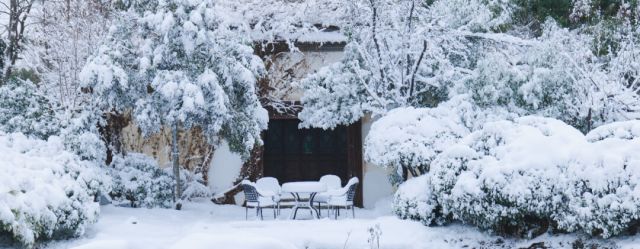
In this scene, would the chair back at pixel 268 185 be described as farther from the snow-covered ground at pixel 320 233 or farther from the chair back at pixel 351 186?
the chair back at pixel 351 186

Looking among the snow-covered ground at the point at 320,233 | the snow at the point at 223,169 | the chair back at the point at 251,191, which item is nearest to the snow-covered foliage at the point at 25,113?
the snow-covered ground at the point at 320,233

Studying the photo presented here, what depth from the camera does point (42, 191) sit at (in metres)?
9.26

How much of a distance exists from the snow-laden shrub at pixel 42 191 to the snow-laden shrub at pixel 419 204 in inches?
170

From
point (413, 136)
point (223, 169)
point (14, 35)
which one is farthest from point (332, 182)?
point (14, 35)

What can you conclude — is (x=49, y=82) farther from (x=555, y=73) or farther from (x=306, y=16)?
(x=555, y=73)

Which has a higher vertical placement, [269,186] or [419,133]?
[419,133]

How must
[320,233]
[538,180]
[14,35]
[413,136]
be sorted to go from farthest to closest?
[14,35] → [413,136] → [320,233] → [538,180]

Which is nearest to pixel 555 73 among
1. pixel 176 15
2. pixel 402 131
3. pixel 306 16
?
pixel 402 131

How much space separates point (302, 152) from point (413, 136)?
18.2 feet

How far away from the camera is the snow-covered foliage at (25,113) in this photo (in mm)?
12219

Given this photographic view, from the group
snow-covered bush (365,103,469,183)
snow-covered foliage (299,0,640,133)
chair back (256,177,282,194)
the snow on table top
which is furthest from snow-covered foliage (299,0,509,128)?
the snow on table top

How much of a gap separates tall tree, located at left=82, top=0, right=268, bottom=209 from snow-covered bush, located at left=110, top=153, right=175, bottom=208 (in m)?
0.72

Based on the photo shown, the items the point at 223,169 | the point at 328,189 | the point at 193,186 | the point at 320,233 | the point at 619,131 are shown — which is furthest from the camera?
the point at 223,169

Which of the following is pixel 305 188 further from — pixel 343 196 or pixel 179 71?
pixel 179 71
